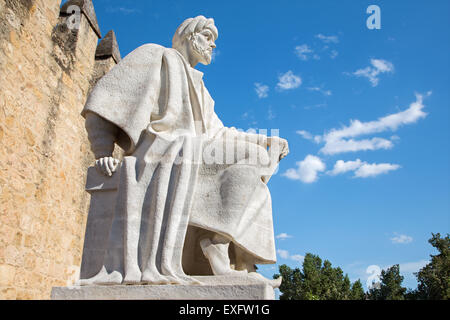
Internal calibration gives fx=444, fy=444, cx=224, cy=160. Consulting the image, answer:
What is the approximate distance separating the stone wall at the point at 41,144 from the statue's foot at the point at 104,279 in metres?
3.84

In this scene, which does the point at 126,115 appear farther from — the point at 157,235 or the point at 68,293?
the point at 68,293

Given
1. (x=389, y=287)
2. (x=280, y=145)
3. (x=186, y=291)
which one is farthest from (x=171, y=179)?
(x=389, y=287)

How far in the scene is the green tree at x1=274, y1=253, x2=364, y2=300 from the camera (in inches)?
1163

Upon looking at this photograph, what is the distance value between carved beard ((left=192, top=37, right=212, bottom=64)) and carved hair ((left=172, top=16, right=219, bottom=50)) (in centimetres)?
8

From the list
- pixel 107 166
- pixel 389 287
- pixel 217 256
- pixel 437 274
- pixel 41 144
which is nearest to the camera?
pixel 217 256

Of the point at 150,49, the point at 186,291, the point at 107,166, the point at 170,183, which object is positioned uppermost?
the point at 150,49

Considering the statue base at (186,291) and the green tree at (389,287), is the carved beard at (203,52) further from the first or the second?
the green tree at (389,287)

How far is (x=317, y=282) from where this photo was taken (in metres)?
30.4

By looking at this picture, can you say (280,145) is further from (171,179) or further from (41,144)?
(41,144)

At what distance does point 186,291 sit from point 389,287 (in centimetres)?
3447

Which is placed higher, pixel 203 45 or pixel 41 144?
pixel 41 144

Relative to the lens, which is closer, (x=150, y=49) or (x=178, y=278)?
(x=178, y=278)
